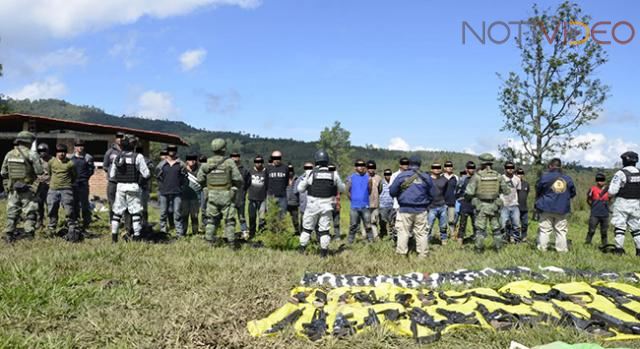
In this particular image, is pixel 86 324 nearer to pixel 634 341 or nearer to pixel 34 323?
pixel 34 323

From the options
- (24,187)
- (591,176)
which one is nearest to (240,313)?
(24,187)

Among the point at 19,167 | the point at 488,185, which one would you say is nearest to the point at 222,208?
the point at 19,167

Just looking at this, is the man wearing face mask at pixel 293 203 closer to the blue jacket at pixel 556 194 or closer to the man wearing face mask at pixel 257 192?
the man wearing face mask at pixel 257 192

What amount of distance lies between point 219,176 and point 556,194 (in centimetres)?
703

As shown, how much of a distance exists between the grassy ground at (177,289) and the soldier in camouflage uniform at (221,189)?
1.81ft

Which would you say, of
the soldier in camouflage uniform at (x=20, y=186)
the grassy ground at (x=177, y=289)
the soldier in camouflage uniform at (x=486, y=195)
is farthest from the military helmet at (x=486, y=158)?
the soldier in camouflage uniform at (x=20, y=186)

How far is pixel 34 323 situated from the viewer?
4238 millimetres

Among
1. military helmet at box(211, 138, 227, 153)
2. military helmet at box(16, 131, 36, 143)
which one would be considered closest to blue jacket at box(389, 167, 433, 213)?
military helmet at box(211, 138, 227, 153)

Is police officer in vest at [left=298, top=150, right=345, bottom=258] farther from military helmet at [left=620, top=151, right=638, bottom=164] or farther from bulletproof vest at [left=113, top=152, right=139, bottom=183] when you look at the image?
military helmet at [left=620, top=151, right=638, bottom=164]

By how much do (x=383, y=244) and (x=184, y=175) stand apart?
16.1ft

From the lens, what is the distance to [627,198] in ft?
27.3

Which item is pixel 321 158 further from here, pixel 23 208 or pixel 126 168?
pixel 23 208

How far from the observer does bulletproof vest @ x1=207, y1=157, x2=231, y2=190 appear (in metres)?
8.12

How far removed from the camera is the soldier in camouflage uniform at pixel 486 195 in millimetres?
8469
